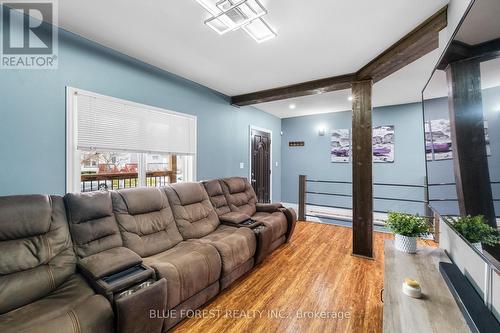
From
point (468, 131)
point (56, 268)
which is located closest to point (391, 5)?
point (468, 131)

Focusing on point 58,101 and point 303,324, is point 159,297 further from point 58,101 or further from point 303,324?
point 58,101

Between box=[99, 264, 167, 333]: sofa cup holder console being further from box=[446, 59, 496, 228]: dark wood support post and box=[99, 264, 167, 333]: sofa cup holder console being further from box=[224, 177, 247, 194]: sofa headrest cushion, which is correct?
box=[224, 177, 247, 194]: sofa headrest cushion

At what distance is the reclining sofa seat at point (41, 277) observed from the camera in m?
1.21

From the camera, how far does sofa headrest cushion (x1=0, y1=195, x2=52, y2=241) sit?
1.47 m

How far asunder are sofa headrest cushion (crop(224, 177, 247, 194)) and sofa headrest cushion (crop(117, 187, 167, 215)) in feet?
4.13

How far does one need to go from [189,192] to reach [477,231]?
8.50 ft

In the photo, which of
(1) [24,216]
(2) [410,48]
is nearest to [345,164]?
(2) [410,48]

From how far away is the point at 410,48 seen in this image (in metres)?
2.16

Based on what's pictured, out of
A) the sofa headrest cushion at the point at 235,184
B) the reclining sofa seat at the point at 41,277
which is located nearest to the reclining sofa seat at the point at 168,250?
the reclining sofa seat at the point at 41,277

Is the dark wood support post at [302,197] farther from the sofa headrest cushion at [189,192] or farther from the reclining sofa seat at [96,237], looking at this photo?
the reclining sofa seat at [96,237]

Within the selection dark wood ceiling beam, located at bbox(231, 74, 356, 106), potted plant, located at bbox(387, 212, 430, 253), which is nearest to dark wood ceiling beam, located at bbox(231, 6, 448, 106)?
dark wood ceiling beam, located at bbox(231, 74, 356, 106)

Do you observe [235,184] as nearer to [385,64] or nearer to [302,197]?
[302,197]

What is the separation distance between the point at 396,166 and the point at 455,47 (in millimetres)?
4333

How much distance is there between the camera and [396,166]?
4.87 metres
